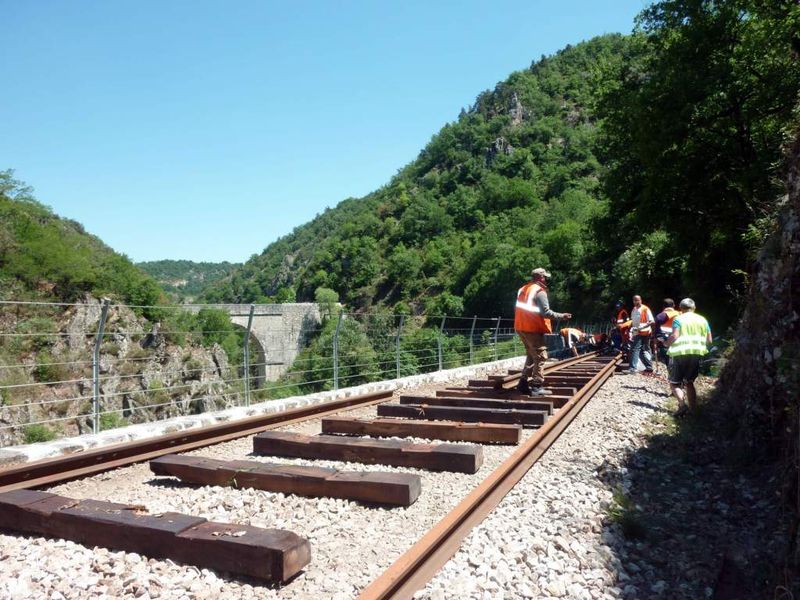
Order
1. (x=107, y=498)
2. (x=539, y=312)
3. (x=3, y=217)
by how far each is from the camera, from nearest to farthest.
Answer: (x=107, y=498) → (x=539, y=312) → (x=3, y=217)

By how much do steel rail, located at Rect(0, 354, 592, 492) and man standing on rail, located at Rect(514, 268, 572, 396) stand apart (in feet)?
10.3

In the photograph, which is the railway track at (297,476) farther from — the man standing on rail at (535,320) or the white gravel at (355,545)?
the man standing on rail at (535,320)

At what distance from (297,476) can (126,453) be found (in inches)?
87.3

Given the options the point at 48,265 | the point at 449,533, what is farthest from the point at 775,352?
the point at 48,265

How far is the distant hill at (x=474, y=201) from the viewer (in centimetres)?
9373

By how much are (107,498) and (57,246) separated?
44.9 m

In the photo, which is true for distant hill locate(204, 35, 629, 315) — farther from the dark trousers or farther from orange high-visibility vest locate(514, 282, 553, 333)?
orange high-visibility vest locate(514, 282, 553, 333)

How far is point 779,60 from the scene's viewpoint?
16234 millimetres

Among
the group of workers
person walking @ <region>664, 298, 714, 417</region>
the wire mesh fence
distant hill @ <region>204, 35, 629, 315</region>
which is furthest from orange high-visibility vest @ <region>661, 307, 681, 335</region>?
distant hill @ <region>204, 35, 629, 315</region>

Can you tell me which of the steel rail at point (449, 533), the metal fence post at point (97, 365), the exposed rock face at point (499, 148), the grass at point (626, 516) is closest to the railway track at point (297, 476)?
the steel rail at point (449, 533)

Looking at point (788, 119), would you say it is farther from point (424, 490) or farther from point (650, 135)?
point (424, 490)

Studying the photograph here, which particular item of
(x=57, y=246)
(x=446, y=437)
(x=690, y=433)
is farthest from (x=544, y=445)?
(x=57, y=246)

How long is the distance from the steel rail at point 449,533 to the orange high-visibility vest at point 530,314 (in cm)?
250

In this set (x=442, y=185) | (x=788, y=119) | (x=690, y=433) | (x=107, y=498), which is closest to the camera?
(x=107, y=498)
